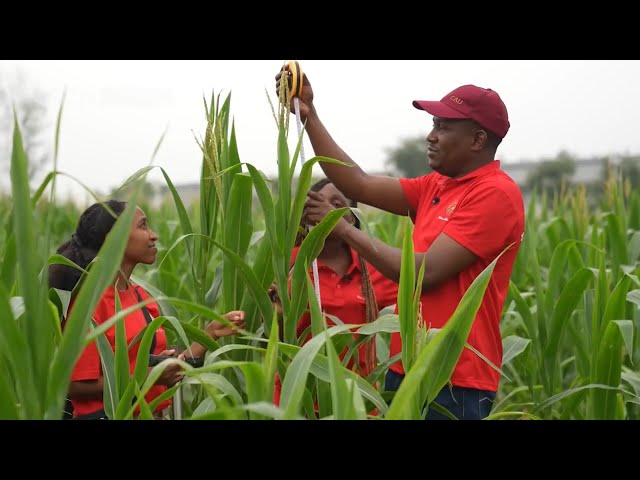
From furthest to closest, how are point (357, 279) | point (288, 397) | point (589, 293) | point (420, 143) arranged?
point (420, 143)
point (589, 293)
point (357, 279)
point (288, 397)

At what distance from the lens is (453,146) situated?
246cm

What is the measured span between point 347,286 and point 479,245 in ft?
1.60

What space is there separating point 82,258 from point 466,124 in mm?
1178

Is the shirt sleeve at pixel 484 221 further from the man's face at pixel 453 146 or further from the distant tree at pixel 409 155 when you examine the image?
the distant tree at pixel 409 155

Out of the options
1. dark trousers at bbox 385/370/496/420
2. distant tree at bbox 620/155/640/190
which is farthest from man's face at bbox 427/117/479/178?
distant tree at bbox 620/155/640/190

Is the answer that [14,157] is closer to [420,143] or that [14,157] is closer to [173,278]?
[173,278]

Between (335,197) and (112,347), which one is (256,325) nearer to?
(112,347)

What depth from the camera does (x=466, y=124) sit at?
2.46 metres

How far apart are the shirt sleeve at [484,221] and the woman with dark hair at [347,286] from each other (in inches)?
12.3

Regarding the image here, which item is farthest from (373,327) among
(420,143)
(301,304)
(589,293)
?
(420,143)

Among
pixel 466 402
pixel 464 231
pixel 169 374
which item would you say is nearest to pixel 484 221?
→ pixel 464 231

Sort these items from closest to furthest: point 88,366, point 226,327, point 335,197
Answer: point 226,327 → point 88,366 → point 335,197

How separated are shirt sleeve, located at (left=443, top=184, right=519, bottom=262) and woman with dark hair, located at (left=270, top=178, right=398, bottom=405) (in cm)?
31

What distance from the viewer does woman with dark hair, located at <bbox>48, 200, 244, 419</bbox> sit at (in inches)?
86.5
